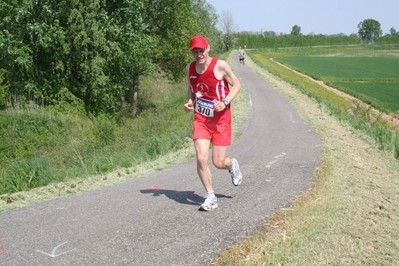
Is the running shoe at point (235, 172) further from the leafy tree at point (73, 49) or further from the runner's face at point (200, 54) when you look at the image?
the leafy tree at point (73, 49)

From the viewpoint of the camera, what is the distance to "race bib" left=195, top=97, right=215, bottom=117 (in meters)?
5.66

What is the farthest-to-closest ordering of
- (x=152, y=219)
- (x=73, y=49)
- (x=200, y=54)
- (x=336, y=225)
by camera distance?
(x=73, y=49), (x=200, y=54), (x=152, y=219), (x=336, y=225)

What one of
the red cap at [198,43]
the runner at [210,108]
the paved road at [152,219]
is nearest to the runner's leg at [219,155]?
the runner at [210,108]

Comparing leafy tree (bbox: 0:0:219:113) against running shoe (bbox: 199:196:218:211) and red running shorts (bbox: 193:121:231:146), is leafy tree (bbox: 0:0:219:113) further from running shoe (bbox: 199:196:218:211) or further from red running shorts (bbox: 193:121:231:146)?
running shoe (bbox: 199:196:218:211)

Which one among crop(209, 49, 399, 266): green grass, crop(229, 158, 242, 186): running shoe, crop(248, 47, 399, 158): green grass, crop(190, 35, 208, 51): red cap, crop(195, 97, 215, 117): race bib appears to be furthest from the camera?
crop(248, 47, 399, 158): green grass

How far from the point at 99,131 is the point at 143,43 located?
6036 mm

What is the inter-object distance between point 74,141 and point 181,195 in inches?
484

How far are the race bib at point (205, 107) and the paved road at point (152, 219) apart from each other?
4.23 ft

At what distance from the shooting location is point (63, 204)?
6.07m

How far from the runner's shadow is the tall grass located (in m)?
2.53

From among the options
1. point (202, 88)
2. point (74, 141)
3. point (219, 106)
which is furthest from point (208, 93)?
point (74, 141)

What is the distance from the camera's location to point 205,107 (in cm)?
571

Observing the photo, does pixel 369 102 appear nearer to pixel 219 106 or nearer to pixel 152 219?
pixel 219 106

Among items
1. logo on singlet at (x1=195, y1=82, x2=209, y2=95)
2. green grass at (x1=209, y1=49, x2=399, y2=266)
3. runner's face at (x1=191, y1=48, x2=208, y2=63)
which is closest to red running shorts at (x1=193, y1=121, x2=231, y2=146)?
logo on singlet at (x1=195, y1=82, x2=209, y2=95)
